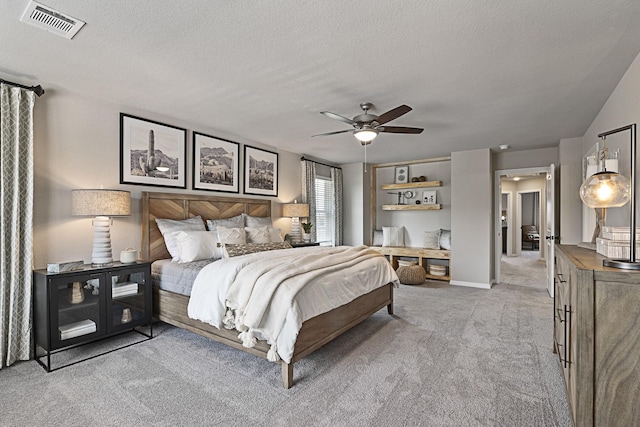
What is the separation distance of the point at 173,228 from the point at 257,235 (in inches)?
41.9

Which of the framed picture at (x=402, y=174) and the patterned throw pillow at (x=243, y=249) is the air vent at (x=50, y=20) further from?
the framed picture at (x=402, y=174)

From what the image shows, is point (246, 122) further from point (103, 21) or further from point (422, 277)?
point (422, 277)

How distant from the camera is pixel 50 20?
205cm

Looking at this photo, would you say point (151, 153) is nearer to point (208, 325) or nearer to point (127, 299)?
point (127, 299)

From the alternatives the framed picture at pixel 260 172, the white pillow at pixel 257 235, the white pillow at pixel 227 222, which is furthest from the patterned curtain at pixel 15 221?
the framed picture at pixel 260 172

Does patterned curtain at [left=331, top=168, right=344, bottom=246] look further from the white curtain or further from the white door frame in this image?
the white door frame

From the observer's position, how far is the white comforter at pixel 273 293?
244cm

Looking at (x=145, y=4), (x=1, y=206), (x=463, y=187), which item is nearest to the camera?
(x=145, y=4)

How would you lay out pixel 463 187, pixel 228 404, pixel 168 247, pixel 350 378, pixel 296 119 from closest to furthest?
1. pixel 228 404
2. pixel 350 378
3. pixel 168 247
4. pixel 296 119
5. pixel 463 187

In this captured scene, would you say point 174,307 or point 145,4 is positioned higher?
point 145,4

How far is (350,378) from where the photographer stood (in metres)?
2.56

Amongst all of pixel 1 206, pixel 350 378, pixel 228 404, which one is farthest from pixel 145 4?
pixel 350 378

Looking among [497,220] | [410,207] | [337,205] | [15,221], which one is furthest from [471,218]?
[15,221]

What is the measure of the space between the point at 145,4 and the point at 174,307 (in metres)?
2.72
